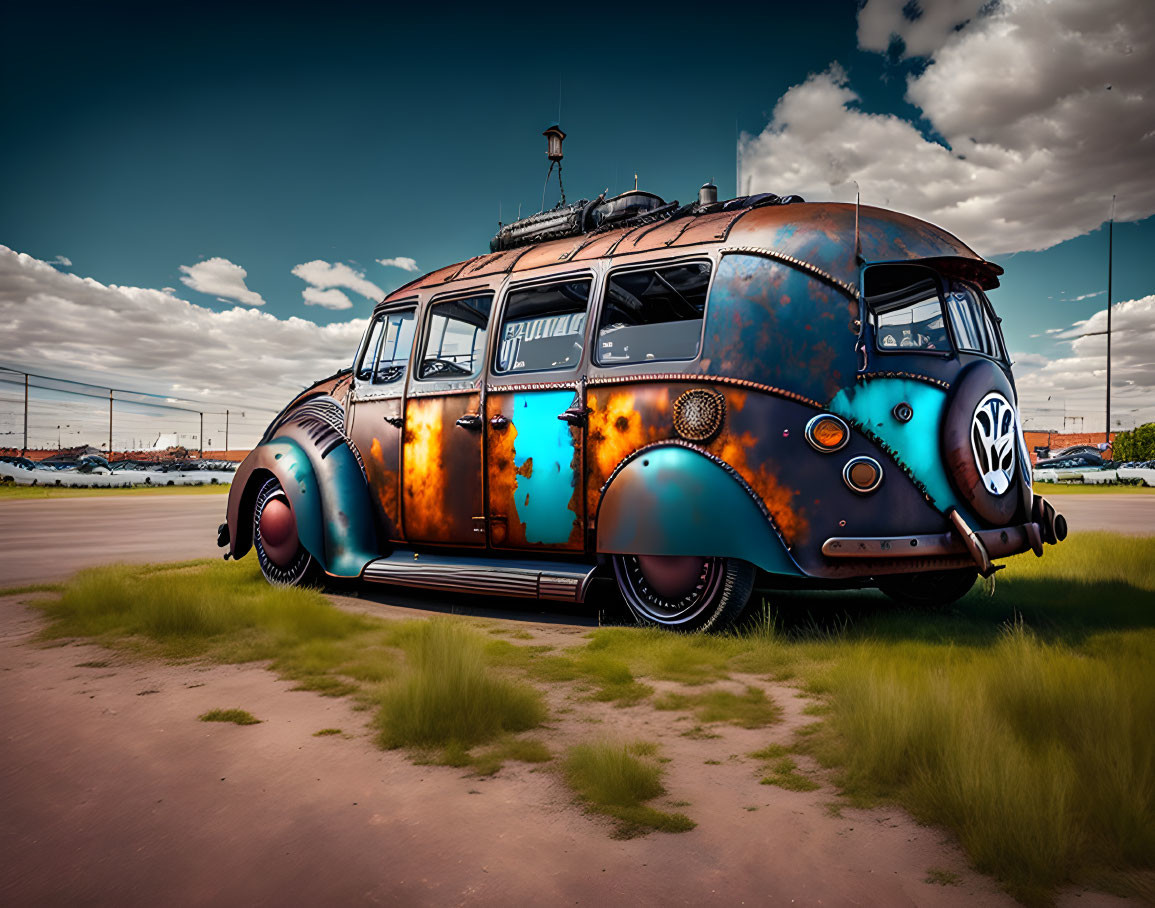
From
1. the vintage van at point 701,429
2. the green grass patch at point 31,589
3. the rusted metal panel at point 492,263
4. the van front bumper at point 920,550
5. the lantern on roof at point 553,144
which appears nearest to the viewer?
the van front bumper at point 920,550

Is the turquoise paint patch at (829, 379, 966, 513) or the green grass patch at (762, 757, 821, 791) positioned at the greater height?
the turquoise paint patch at (829, 379, 966, 513)

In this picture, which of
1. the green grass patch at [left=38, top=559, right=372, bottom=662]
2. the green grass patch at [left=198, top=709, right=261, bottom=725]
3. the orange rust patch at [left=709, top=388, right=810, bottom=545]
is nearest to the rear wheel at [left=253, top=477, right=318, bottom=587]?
the green grass patch at [left=38, top=559, right=372, bottom=662]

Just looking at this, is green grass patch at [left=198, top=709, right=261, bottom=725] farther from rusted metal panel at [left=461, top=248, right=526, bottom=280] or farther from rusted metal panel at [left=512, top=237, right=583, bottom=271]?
rusted metal panel at [left=461, top=248, right=526, bottom=280]

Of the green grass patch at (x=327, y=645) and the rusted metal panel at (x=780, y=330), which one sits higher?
the rusted metal panel at (x=780, y=330)

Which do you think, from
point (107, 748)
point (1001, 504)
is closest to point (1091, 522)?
point (1001, 504)

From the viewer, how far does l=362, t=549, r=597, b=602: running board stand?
4797 mm

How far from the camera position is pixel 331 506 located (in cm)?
598

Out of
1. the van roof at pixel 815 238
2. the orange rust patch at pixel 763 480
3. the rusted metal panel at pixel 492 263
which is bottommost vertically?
the orange rust patch at pixel 763 480

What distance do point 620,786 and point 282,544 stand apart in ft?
15.8

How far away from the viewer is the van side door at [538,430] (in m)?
4.94

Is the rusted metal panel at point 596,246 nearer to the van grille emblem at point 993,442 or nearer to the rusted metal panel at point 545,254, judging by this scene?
the rusted metal panel at point 545,254

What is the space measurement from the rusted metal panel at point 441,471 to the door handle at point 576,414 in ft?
2.71

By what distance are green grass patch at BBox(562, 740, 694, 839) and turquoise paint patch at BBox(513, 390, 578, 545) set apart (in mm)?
2508

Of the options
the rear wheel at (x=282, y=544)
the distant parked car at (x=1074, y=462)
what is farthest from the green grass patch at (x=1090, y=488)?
the rear wheel at (x=282, y=544)
